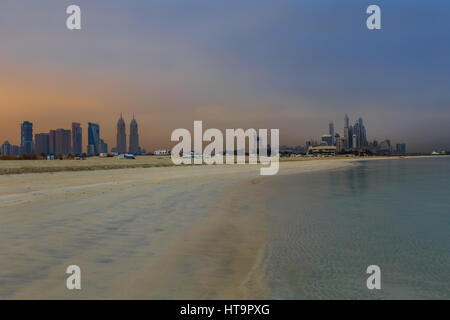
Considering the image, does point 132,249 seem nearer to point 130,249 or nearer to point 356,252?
point 130,249

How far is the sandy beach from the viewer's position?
16.5ft

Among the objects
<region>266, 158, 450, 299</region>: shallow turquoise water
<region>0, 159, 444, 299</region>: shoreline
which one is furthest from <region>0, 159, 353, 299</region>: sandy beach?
<region>266, 158, 450, 299</region>: shallow turquoise water

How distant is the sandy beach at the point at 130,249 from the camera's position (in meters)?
5.03

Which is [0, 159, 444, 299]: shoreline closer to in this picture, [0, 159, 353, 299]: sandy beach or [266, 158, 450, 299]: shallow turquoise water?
[0, 159, 353, 299]: sandy beach

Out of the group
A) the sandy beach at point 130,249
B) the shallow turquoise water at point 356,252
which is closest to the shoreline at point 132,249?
the sandy beach at point 130,249

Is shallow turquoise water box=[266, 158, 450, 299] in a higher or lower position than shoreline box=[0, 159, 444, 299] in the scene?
lower

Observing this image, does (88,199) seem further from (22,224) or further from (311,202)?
(311,202)

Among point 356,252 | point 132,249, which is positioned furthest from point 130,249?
point 356,252

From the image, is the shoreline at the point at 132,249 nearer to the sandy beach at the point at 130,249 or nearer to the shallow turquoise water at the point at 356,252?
the sandy beach at the point at 130,249

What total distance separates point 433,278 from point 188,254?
520 cm

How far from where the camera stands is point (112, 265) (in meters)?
6.09

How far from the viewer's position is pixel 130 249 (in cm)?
718

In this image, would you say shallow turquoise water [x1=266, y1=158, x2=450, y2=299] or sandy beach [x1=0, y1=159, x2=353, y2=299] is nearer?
sandy beach [x1=0, y1=159, x2=353, y2=299]
